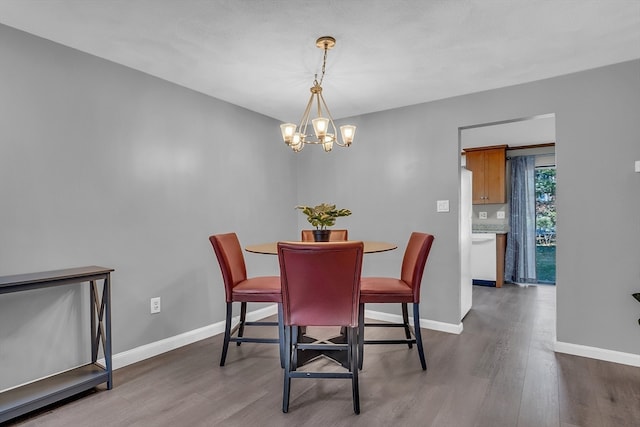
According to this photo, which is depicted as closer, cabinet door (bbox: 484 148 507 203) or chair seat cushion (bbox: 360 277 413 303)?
chair seat cushion (bbox: 360 277 413 303)

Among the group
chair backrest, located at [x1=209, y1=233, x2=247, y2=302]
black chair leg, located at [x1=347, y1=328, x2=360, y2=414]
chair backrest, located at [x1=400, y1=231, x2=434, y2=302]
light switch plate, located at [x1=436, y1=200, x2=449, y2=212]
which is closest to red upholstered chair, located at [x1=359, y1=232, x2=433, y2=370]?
chair backrest, located at [x1=400, y1=231, x2=434, y2=302]

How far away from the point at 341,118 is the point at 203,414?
10.5ft

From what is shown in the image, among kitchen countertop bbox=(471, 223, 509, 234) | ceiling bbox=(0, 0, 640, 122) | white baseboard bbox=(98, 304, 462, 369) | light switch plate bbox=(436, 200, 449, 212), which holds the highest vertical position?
ceiling bbox=(0, 0, 640, 122)

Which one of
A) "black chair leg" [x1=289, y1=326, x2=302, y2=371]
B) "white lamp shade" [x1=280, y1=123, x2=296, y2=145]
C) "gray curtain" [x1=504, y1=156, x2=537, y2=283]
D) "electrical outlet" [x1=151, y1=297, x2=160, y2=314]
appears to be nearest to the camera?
"black chair leg" [x1=289, y1=326, x2=302, y2=371]

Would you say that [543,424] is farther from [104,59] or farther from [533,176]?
[533,176]

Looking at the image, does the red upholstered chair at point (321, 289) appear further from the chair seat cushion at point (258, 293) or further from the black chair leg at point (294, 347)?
the chair seat cushion at point (258, 293)

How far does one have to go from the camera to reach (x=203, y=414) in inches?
76.4

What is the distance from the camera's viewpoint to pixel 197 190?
316cm

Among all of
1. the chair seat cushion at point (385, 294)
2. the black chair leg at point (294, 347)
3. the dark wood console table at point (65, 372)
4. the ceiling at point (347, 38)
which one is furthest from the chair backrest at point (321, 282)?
the ceiling at point (347, 38)

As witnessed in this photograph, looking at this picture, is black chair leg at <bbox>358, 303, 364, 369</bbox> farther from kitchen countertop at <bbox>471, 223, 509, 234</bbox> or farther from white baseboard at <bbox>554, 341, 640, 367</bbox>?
kitchen countertop at <bbox>471, 223, 509, 234</bbox>

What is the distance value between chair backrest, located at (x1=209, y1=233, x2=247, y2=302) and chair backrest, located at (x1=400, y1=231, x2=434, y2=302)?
4.41 ft

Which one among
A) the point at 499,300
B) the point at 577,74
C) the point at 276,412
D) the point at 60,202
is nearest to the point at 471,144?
the point at 499,300

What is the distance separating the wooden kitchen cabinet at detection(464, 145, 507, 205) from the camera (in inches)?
221

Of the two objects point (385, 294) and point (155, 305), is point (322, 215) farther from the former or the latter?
point (155, 305)
